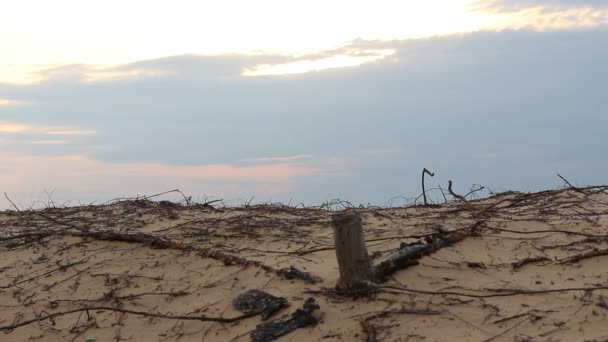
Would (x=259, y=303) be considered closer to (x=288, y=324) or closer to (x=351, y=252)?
(x=288, y=324)

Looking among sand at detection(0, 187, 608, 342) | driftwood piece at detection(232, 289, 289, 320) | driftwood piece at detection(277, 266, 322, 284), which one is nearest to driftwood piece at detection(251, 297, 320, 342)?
sand at detection(0, 187, 608, 342)

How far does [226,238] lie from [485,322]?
328 cm

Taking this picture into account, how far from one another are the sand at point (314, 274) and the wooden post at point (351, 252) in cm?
15

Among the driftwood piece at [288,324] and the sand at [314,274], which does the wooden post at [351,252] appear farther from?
the driftwood piece at [288,324]

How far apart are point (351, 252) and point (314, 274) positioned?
0.76m

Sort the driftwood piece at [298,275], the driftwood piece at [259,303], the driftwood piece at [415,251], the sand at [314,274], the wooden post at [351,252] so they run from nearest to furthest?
the sand at [314,274] → the wooden post at [351,252] → the driftwood piece at [259,303] → the driftwood piece at [415,251] → the driftwood piece at [298,275]

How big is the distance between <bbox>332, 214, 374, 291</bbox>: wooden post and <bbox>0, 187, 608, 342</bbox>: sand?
15cm

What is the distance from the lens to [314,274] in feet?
18.8

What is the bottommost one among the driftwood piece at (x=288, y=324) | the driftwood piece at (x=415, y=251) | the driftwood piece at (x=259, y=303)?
the driftwood piece at (x=288, y=324)

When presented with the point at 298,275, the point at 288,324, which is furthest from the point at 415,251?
the point at 288,324

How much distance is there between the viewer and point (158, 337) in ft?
17.8

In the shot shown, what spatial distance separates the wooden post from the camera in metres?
5.08

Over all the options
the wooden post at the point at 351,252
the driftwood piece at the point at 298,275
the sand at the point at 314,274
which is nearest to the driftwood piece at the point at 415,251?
the sand at the point at 314,274

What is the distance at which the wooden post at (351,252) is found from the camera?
5078mm
